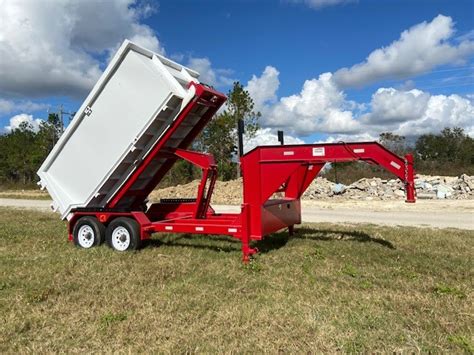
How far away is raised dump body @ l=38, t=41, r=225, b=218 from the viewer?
8.09m

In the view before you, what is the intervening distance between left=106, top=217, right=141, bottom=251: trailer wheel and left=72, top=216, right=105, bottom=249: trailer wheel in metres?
0.25

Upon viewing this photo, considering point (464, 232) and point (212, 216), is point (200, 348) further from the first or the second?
point (464, 232)

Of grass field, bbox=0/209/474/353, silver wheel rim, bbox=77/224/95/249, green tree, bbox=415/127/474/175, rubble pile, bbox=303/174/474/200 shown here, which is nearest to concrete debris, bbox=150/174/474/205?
rubble pile, bbox=303/174/474/200

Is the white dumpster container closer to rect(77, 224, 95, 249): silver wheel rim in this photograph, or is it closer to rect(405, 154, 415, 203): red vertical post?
rect(77, 224, 95, 249): silver wheel rim

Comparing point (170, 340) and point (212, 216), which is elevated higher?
point (212, 216)

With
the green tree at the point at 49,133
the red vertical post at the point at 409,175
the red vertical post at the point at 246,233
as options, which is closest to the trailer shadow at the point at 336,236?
the red vertical post at the point at 409,175

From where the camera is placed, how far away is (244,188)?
25.3 feet

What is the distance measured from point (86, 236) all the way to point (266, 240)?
3.65m

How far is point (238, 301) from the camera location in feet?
17.2

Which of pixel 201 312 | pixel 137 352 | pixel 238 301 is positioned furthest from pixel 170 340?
pixel 238 301

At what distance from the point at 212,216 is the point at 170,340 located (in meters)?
5.36

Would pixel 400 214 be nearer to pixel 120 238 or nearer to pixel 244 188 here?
pixel 244 188

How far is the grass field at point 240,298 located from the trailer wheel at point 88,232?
31 cm

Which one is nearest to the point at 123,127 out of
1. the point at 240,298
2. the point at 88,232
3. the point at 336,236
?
the point at 88,232
